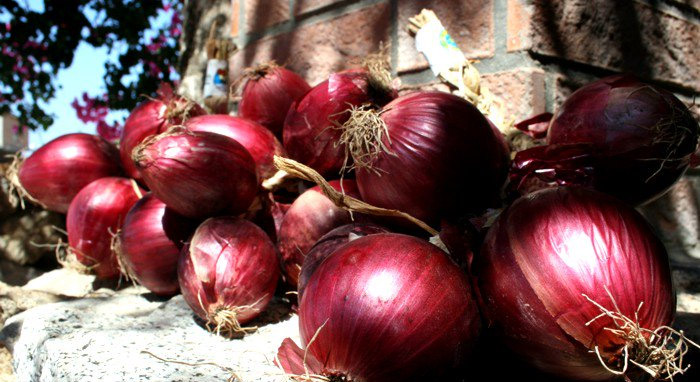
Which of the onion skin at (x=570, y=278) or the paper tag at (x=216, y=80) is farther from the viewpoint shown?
the paper tag at (x=216, y=80)

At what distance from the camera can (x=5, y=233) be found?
1.66 meters

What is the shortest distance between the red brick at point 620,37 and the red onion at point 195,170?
64cm

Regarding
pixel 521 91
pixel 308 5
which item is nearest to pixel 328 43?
pixel 308 5

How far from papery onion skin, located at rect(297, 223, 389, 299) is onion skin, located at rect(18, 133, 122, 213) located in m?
0.91

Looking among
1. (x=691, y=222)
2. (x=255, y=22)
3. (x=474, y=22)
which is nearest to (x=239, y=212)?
(x=474, y=22)

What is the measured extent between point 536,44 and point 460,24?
0.18 metres

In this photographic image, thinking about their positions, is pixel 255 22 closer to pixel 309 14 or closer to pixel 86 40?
pixel 309 14

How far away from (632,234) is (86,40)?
3.32m

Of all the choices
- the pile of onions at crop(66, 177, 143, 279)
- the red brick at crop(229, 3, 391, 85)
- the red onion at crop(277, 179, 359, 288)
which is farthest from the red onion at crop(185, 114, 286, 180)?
the red brick at crop(229, 3, 391, 85)

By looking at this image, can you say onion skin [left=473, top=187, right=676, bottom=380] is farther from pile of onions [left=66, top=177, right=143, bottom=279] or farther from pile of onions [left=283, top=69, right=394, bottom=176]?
pile of onions [left=66, top=177, right=143, bottom=279]

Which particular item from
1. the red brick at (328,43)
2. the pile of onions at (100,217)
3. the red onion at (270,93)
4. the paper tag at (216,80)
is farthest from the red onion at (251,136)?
the paper tag at (216,80)

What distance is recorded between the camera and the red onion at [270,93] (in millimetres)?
1209

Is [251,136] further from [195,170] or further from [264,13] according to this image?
→ [264,13]

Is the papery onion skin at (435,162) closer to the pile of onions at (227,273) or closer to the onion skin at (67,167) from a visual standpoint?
the pile of onions at (227,273)
